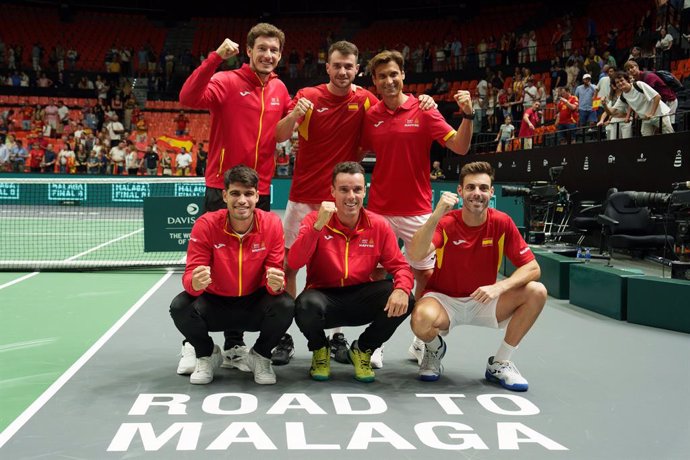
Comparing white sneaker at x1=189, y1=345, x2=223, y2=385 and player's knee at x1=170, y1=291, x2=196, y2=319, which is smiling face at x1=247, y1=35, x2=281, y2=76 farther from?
white sneaker at x1=189, y1=345, x2=223, y2=385

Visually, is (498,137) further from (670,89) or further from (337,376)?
(337,376)

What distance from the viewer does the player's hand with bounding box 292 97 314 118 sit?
16.4ft

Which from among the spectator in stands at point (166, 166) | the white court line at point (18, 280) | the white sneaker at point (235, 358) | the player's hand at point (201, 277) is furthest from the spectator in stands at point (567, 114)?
the spectator in stands at point (166, 166)

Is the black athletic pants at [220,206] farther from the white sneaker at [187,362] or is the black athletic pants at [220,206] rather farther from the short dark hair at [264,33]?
the short dark hair at [264,33]

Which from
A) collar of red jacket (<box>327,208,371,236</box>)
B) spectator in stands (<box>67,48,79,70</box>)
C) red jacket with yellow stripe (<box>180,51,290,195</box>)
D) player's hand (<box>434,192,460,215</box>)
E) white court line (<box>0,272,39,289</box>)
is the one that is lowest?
white court line (<box>0,272,39,289</box>)

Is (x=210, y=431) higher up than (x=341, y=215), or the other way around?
(x=341, y=215)

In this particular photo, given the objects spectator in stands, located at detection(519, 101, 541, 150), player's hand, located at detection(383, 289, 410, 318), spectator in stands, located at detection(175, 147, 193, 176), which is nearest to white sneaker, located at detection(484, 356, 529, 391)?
player's hand, located at detection(383, 289, 410, 318)

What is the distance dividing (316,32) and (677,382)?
104ft

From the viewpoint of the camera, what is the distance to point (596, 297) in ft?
24.5

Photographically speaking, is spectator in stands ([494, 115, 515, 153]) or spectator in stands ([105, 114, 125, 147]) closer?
spectator in stands ([494, 115, 515, 153])

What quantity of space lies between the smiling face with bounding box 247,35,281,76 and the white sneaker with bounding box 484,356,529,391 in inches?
104

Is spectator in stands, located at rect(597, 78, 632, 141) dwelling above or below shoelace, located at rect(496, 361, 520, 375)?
above

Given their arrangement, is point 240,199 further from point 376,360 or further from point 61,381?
point 61,381

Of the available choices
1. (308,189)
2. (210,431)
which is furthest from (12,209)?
(210,431)
